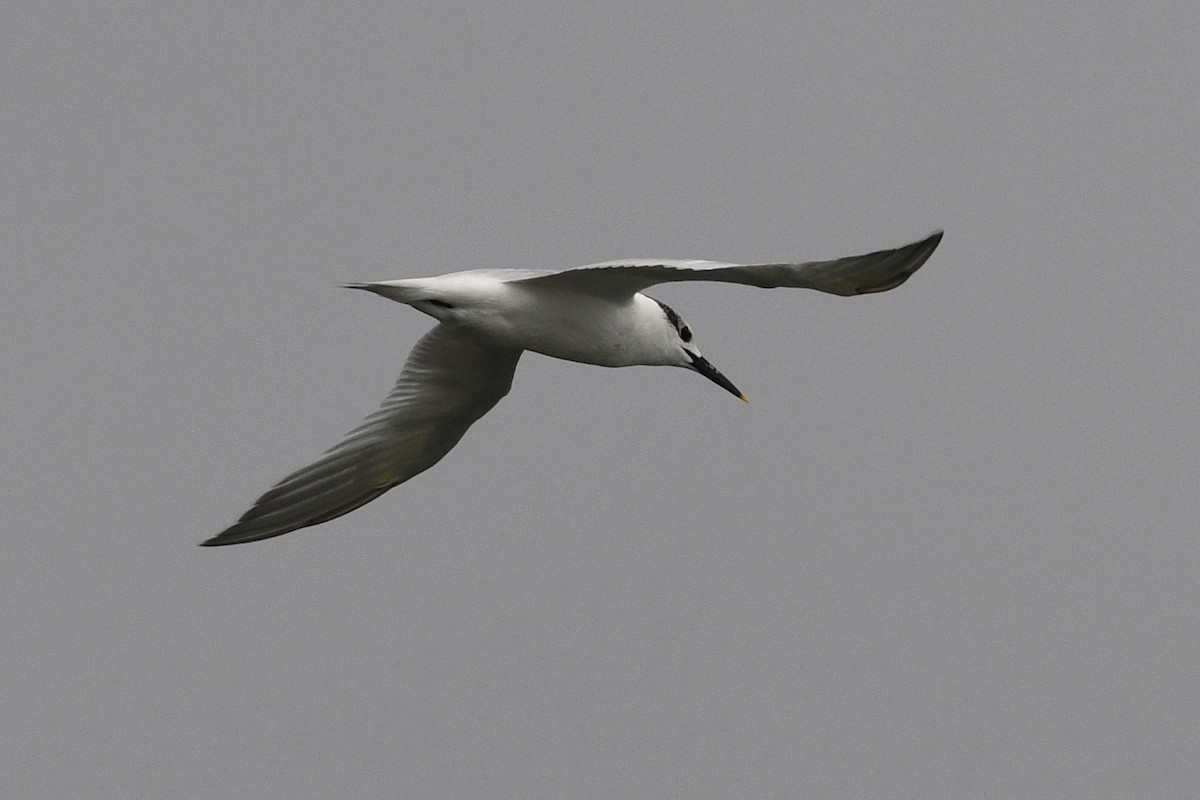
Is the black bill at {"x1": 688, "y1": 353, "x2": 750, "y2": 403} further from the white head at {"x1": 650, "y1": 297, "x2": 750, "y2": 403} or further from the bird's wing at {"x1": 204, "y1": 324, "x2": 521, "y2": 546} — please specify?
the bird's wing at {"x1": 204, "y1": 324, "x2": 521, "y2": 546}

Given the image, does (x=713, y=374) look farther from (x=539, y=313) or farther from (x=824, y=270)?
(x=824, y=270)

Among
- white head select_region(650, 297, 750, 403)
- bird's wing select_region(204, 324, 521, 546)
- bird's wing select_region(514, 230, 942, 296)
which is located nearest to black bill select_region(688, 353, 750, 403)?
white head select_region(650, 297, 750, 403)

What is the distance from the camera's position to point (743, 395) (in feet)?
36.5

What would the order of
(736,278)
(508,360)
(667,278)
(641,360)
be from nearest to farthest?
(736,278) → (667,278) → (641,360) → (508,360)

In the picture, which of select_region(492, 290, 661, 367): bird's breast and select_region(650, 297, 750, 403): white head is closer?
select_region(492, 290, 661, 367): bird's breast

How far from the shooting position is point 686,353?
10758 millimetres

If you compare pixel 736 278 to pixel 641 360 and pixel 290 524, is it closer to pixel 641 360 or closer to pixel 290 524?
pixel 641 360

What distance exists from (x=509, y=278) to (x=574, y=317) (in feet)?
1.51

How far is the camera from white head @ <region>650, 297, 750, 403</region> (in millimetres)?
10613

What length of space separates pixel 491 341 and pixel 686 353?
133cm

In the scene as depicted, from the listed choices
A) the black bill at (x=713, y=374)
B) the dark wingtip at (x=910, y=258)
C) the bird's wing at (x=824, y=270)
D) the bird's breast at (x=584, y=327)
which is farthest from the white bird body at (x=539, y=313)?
the dark wingtip at (x=910, y=258)

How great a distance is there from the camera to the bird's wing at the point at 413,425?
11.2 m

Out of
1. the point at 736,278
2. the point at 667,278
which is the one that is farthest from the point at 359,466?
the point at 736,278

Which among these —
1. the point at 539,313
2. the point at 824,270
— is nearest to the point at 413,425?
the point at 539,313
